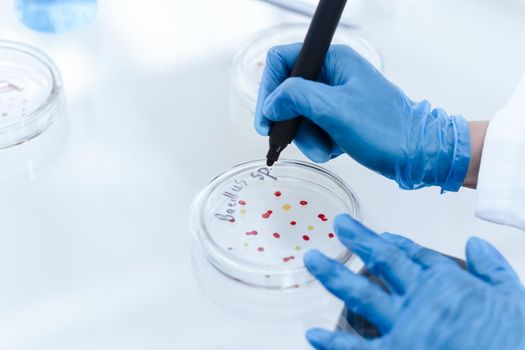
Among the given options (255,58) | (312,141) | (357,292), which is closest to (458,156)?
(312,141)

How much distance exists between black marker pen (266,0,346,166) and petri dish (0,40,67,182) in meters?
0.39

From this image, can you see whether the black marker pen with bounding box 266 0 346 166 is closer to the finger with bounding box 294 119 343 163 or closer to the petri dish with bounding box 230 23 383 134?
the finger with bounding box 294 119 343 163

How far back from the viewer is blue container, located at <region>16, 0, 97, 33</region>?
147 centimetres

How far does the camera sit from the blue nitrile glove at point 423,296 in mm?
893

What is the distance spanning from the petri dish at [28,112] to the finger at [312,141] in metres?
0.41

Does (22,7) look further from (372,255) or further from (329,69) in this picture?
(372,255)

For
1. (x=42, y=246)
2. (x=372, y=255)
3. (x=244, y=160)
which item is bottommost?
(x=42, y=246)

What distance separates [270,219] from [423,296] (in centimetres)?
31

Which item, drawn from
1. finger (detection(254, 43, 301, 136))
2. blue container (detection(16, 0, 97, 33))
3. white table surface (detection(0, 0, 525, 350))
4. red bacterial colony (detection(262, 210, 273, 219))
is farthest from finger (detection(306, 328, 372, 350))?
blue container (detection(16, 0, 97, 33))

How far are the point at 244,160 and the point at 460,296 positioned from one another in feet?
1.53

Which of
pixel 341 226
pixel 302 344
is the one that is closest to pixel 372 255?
pixel 341 226

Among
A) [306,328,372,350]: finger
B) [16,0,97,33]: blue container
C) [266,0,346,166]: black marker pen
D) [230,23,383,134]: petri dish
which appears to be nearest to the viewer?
[306,328,372,350]: finger

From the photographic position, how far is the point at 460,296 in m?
0.92

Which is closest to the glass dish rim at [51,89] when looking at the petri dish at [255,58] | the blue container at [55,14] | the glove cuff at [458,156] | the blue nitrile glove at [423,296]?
the blue container at [55,14]
